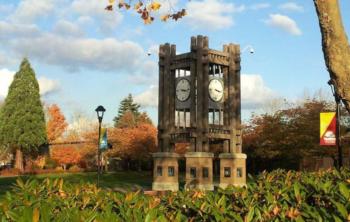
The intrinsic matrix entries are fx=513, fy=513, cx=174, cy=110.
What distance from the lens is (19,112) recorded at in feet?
200

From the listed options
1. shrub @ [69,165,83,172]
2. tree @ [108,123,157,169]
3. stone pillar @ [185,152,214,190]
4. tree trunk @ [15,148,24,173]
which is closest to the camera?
stone pillar @ [185,152,214,190]

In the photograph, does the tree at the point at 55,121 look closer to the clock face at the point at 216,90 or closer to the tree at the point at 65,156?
the tree at the point at 65,156

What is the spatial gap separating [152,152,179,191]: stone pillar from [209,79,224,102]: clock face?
15.1 ft

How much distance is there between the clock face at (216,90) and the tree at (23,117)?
33792 millimetres

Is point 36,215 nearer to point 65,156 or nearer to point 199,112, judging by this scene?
point 199,112

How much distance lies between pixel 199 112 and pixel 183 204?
86.9 feet

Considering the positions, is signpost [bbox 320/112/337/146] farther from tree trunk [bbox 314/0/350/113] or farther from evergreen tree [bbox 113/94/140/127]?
evergreen tree [bbox 113/94/140/127]

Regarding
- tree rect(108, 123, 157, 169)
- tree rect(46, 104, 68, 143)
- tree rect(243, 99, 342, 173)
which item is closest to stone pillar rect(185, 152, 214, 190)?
tree rect(243, 99, 342, 173)

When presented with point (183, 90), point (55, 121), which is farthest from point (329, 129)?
point (55, 121)

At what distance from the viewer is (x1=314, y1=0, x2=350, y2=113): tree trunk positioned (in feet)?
19.7

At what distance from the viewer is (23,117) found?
60.8 metres

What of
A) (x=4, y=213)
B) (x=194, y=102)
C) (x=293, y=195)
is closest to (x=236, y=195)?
(x=293, y=195)

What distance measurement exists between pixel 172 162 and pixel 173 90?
4.73 meters

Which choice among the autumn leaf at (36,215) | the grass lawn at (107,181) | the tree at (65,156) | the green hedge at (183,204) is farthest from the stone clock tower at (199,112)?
the tree at (65,156)
